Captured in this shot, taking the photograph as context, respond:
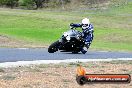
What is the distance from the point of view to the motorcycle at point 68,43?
20047mm

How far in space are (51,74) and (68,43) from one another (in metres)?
7.49

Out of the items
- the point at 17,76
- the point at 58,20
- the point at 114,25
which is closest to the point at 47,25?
the point at 58,20

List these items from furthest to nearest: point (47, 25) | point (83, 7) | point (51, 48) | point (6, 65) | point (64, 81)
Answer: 1. point (83, 7)
2. point (47, 25)
3. point (51, 48)
4. point (6, 65)
5. point (64, 81)

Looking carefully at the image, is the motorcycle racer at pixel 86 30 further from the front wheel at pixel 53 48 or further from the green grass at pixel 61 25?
the green grass at pixel 61 25

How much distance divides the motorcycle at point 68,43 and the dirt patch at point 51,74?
4350 mm

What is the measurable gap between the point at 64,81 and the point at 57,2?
6945 cm

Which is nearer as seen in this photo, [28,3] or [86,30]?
[86,30]

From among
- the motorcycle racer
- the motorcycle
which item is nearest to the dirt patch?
the motorcycle

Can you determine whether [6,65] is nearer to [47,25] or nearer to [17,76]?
[17,76]

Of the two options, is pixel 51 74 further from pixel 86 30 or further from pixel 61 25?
pixel 61 25

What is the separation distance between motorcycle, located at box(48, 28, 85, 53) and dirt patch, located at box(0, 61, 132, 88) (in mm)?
4350

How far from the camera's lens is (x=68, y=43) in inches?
794

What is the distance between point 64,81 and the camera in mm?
11859

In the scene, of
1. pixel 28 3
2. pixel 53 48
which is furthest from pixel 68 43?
pixel 28 3
